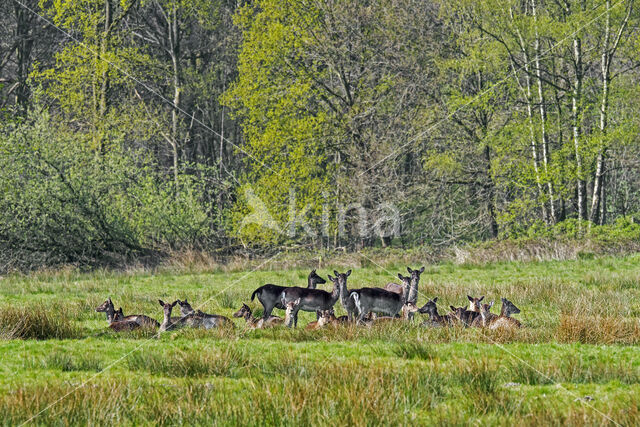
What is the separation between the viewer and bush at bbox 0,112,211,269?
23344mm

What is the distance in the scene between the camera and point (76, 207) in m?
24.5

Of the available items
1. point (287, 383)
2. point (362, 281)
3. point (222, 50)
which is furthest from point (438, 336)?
point (222, 50)

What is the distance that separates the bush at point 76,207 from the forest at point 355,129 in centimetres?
8

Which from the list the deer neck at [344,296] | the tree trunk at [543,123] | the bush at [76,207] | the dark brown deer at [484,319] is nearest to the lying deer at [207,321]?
the deer neck at [344,296]

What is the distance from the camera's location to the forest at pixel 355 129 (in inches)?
991

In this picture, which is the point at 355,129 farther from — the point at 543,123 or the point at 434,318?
the point at 434,318

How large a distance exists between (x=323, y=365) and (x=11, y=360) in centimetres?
360

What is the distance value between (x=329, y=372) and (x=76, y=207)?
19.3 m

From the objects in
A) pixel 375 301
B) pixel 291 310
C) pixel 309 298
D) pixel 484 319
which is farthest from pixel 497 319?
pixel 291 310

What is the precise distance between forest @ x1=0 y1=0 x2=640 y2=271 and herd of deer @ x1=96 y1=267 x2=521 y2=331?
14407mm

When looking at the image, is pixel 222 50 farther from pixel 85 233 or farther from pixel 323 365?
pixel 323 365

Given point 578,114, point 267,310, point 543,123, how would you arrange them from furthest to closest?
Result: point 578,114, point 543,123, point 267,310

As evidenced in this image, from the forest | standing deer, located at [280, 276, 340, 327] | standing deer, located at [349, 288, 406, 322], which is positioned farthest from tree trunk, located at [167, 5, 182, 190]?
standing deer, located at [349, 288, 406, 322]

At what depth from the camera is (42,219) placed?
23.6 metres
